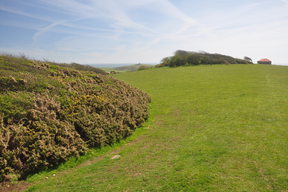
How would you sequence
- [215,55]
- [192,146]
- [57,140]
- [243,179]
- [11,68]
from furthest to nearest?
1. [215,55]
2. [11,68]
3. [192,146]
4. [57,140]
5. [243,179]

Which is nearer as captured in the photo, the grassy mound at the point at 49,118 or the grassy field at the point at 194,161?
the grassy field at the point at 194,161

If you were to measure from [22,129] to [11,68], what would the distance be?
3830 millimetres

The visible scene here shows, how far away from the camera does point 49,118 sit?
6.05 m

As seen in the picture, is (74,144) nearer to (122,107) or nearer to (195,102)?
(122,107)

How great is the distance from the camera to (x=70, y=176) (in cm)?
495

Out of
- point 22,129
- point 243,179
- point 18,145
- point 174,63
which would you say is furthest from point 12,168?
point 174,63

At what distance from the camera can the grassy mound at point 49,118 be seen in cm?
504

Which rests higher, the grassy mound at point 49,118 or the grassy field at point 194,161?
the grassy mound at point 49,118

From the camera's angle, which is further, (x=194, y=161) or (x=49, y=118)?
(x=49, y=118)

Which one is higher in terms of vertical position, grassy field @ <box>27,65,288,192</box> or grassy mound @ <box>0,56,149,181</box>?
grassy mound @ <box>0,56,149,181</box>

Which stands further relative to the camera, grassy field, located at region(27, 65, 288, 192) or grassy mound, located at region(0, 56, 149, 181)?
grassy mound, located at region(0, 56, 149, 181)

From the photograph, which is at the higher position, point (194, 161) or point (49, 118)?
point (49, 118)

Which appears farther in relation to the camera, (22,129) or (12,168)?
(22,129)

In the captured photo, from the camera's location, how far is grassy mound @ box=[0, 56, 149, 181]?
5.04m
